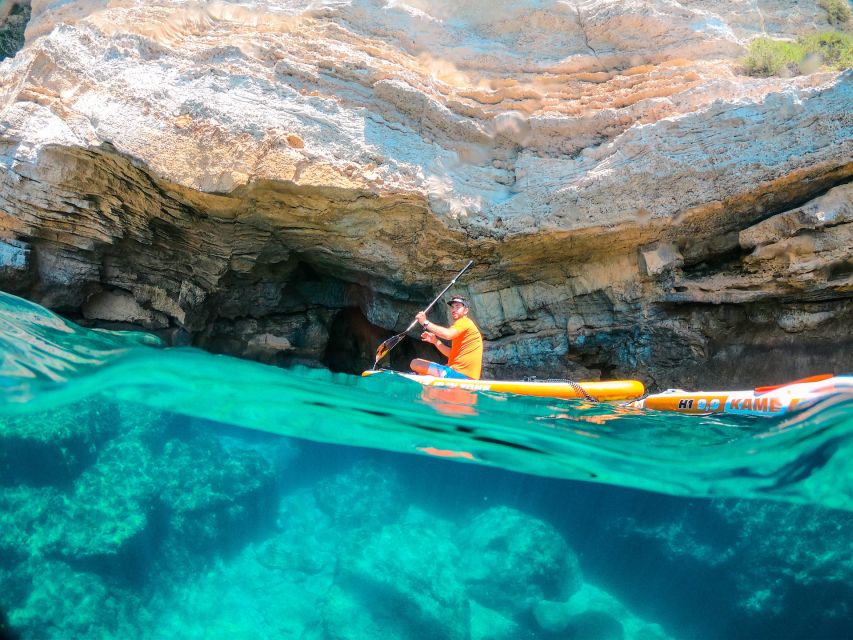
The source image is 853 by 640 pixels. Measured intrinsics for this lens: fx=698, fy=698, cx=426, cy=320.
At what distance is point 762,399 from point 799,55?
557 centimetres

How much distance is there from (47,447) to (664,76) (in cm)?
885

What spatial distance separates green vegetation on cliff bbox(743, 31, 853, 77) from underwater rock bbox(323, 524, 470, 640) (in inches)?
300

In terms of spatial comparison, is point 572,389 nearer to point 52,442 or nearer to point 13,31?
point 52,442

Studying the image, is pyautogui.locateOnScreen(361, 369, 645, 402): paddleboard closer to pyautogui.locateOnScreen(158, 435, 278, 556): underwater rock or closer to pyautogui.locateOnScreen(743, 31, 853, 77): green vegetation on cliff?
pyautogui.locateOnScreen(158, 435, 278, 556): underwater rock

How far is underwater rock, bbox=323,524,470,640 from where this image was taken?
18.5ft

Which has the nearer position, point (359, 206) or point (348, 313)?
point (359, 206)

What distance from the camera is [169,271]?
33.4ft

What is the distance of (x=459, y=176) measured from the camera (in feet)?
30.7

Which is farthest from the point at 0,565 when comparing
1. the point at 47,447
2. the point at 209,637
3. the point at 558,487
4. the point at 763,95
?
the point at 763,95

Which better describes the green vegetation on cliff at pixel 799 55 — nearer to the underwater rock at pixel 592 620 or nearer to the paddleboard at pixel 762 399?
the paddleboard at pixel 762 399

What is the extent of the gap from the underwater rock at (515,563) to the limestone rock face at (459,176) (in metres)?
3.64

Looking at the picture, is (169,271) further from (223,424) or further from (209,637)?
(209,637)

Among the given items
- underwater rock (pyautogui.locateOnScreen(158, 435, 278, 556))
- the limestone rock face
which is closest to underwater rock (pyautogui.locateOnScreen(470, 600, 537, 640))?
underwater rock (pyautogui.locateOnScreen(158, 435, 278, 556))

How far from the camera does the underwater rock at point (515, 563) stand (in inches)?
238
